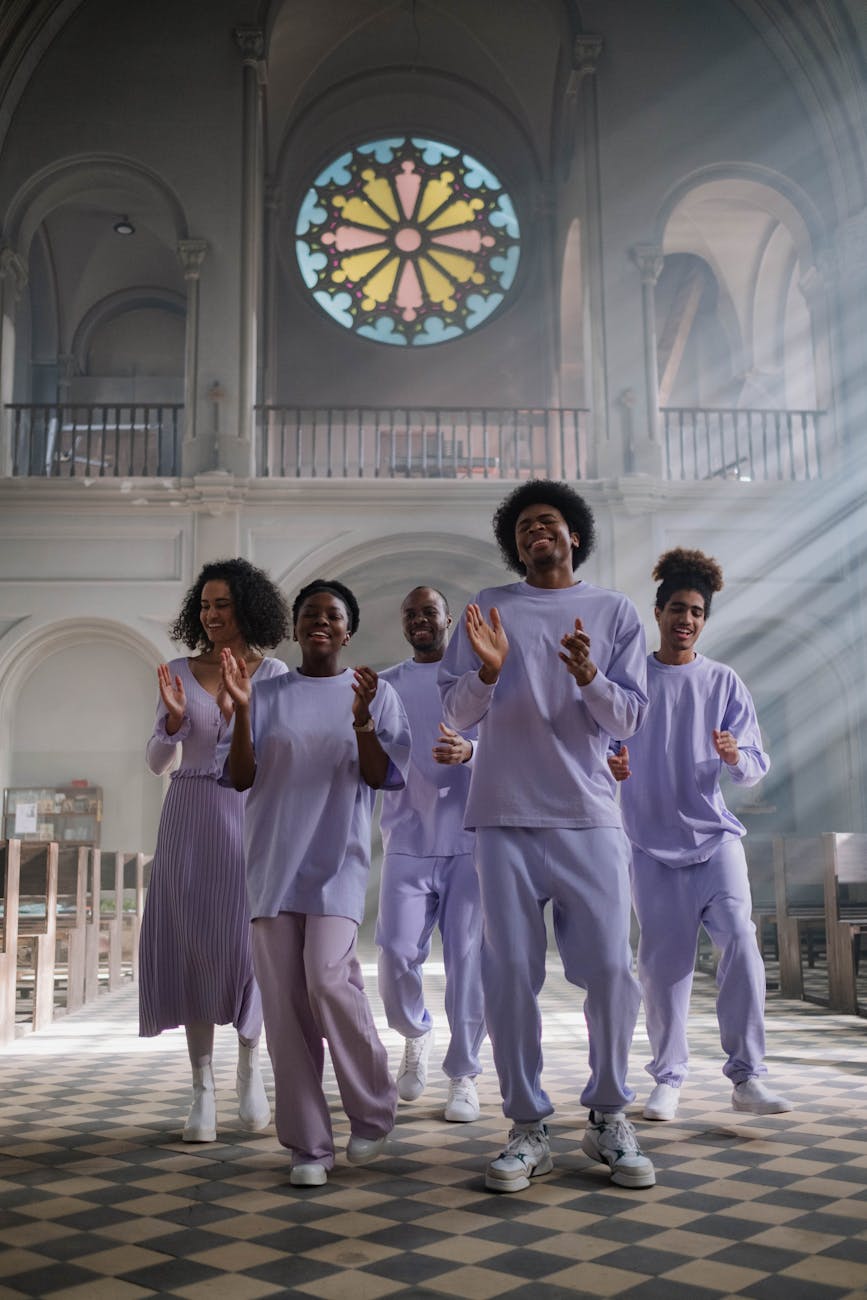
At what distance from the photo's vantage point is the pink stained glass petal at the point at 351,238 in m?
14.9

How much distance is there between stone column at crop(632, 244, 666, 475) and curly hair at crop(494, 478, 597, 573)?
8.60 meters

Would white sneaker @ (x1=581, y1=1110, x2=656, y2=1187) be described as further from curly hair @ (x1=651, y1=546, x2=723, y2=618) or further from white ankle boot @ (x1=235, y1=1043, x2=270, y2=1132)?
curly hair @ (x1=651, y1=546, x2=723, y2=618)

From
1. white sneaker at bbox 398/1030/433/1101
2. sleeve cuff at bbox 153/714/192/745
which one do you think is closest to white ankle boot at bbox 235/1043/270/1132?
white sneaker at bbox 398/1030/433/1101

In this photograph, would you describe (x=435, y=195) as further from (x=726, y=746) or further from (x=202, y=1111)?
(x=202, y=1111)

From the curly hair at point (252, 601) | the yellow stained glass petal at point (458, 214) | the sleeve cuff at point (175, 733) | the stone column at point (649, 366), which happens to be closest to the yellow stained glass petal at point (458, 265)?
the yellow stained glass petal at point (458, 214)

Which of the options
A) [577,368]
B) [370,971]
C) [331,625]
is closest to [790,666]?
[577,368]

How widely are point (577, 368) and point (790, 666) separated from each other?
4.72 metres

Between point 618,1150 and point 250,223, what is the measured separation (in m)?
11.1

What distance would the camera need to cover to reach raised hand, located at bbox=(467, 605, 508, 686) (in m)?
2.87

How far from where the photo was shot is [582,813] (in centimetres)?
288

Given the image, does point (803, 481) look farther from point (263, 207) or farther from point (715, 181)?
Result: point (263, 207)

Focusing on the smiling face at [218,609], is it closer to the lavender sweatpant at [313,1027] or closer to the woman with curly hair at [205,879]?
the woman with curly hair at [205,879]

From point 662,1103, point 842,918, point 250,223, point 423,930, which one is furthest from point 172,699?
point 250,223

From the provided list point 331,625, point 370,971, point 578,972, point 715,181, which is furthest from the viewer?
point 715,181
